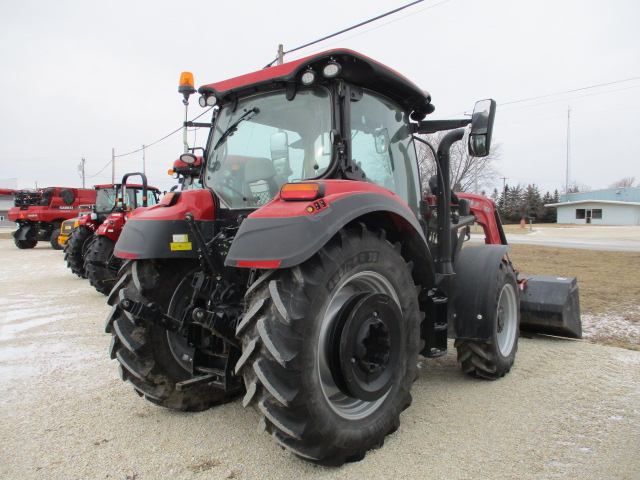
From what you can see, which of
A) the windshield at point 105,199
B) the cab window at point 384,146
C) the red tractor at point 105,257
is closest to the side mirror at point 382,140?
the cab window at point 384,146

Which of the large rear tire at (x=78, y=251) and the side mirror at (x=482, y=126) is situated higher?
the side mirror at (x=482, y=126)

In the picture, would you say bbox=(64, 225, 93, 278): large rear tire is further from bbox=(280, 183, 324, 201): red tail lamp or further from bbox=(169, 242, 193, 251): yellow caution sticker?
bbox=(280, 183, 324, 201): red tail lamp

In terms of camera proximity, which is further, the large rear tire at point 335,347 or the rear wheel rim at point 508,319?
the rear wheel rim at point 508,319

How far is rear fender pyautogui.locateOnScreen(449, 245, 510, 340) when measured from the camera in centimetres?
382

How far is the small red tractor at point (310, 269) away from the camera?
93.7 inches

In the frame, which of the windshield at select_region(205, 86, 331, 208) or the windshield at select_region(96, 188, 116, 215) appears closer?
the windshield at select_region(205, 86, 331, 208)

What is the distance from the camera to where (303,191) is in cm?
251

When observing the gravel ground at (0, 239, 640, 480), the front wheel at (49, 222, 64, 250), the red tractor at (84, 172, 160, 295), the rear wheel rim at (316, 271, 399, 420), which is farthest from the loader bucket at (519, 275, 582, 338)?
the front wheel at (49, 222, 64, 250)

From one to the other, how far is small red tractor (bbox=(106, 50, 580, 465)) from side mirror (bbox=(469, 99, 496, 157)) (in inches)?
0.6

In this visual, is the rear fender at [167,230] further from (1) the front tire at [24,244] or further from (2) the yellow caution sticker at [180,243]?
(1) the front tire at [24,244]

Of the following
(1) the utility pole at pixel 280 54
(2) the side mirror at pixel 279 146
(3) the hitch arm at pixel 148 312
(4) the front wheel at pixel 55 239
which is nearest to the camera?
(3) the hitch arm at pixel 148 312

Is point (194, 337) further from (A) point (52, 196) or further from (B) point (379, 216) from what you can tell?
(A) point (52, 196)

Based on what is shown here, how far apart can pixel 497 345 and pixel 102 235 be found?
295 inches

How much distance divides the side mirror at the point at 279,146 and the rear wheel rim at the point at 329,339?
1004 mm
